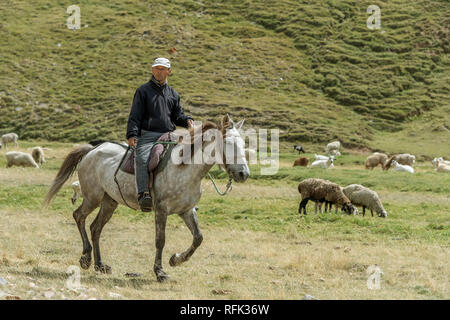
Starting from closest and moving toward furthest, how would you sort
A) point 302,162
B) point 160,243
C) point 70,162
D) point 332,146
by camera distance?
point 160,243 < point 70,162 < point 302,162 < point 332,146

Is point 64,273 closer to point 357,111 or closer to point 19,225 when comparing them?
point 19,225

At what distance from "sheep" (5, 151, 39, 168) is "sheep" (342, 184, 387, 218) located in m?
22.0

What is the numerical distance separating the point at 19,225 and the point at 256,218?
7862 millimetres

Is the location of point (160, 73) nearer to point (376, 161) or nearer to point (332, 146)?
point (376, 161)

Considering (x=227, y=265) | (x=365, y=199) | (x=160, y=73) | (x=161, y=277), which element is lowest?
(x=365, y=199)

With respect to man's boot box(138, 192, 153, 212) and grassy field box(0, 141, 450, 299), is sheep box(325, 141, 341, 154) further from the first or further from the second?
man's boot box(138, 192, 153, 212)

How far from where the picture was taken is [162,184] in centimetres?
997

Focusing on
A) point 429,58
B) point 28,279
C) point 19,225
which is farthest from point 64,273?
point 429,58

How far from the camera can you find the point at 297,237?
15750mm

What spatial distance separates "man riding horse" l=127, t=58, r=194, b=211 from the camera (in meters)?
10.1

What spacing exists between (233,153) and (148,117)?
206 centimetres

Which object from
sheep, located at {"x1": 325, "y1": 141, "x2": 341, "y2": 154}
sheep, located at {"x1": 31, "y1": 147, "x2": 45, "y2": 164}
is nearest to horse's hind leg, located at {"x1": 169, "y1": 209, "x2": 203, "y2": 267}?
sheep, located at {"x1": 31, "y1": 147, "x2": 45, "y2": 164}

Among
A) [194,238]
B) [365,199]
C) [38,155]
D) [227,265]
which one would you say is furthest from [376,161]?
[194,238]

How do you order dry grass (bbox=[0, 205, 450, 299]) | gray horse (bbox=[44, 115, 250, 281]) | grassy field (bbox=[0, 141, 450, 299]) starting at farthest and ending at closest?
gray horse (bbox=[44, 115, 250, 281]) → grassy field (bbox=[0, 141, 450, 299]) → dry grass (bbox=[0, 205, 450, 299])
